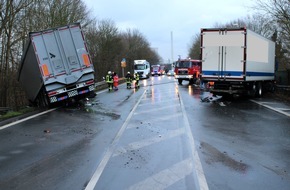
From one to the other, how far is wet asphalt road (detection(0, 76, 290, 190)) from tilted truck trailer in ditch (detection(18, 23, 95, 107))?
10.9ft

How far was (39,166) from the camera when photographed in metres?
6.68

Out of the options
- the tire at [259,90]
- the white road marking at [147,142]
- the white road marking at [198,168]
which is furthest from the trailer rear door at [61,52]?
the tire at [259,90]

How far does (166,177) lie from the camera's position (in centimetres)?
582

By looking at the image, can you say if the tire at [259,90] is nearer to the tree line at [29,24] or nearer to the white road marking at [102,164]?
the tree line at [29,24]

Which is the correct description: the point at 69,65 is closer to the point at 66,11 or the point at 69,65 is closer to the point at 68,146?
the point at 68,146

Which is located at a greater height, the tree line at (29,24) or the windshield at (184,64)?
the tree line at (29,24)

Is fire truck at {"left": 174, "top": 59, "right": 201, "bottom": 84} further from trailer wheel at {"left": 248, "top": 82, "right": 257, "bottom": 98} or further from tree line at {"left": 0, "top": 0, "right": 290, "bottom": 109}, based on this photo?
trailer wheel at {"left": 248, "top": 82, "right": 257, "bottom": 98}

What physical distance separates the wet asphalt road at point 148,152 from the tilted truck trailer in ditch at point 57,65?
3324 mm

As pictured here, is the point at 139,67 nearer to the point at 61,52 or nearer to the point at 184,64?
the point at 184,64

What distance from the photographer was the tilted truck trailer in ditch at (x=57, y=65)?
15.8 m

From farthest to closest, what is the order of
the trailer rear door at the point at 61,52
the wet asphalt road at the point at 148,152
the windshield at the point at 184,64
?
1. the windshield at the point at 184,64
2. the trailer rear door at the point at 61,52
3. the wet asphalt road at the point at 148,152

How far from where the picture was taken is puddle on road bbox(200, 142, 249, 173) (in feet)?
21.2

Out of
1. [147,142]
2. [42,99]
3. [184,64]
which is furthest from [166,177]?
[184,64]

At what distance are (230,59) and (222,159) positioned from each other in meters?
12.2
